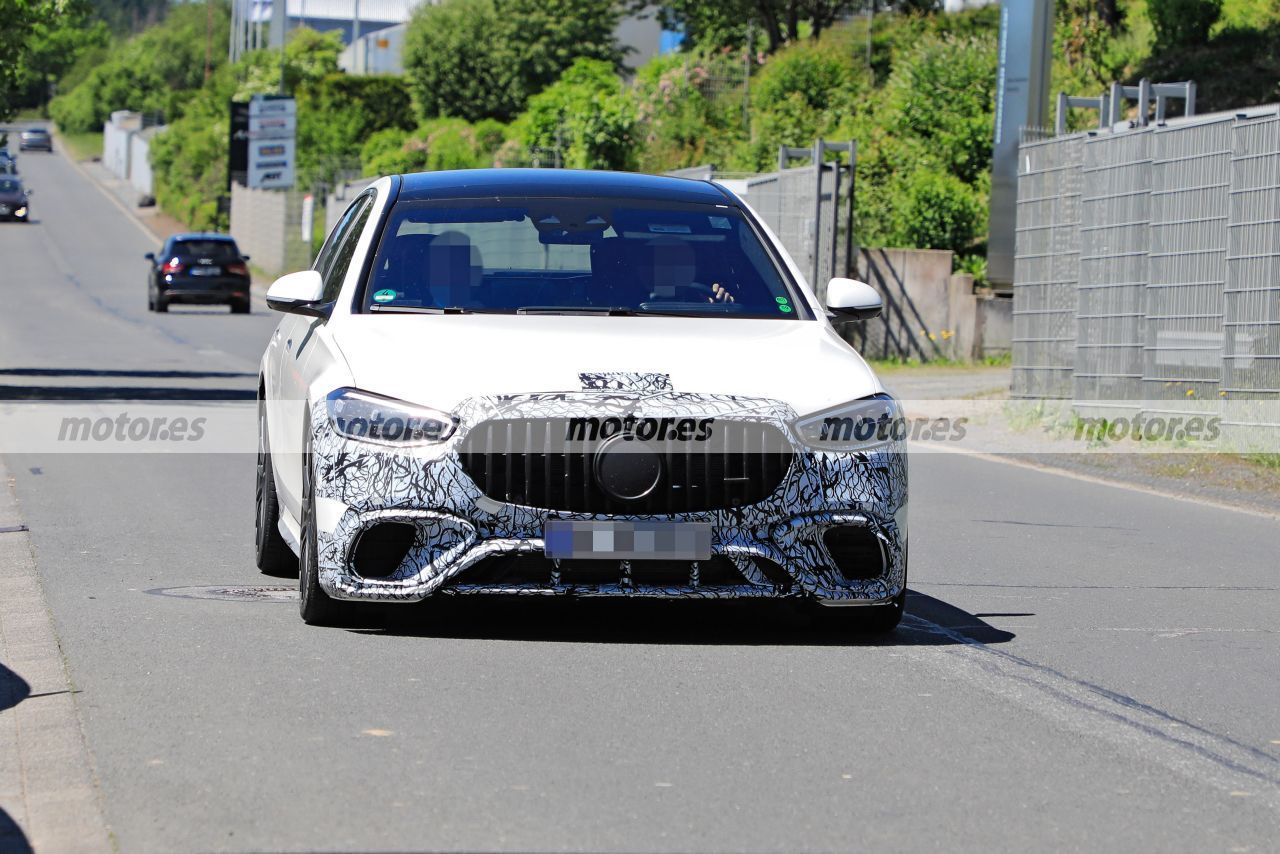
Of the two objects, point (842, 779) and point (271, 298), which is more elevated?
point (271, 298)

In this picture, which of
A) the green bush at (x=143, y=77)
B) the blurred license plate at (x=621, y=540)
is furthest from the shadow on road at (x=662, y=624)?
the green bush at (x=143, y=77)

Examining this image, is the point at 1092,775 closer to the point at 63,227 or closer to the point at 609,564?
the point at 609,564

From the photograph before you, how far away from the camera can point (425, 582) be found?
714 cm

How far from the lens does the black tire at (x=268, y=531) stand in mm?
8930

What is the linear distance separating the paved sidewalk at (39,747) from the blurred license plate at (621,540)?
1608 millimetres

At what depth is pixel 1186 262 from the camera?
16875 mm

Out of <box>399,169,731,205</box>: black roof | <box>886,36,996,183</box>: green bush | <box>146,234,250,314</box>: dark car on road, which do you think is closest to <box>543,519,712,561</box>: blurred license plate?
<box>399,169,731,205</box>: black roof

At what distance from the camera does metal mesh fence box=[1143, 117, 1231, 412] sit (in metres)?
16.4

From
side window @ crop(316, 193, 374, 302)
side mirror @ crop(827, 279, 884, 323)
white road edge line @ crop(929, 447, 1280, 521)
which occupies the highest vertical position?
side window @ crop(316, 193, 374, 302)

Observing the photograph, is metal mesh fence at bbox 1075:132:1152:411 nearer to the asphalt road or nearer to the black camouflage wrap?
the asphalt road

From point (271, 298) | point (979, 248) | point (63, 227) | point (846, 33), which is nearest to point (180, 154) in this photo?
point (63, 227)

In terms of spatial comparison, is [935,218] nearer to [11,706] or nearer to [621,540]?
[621,540]

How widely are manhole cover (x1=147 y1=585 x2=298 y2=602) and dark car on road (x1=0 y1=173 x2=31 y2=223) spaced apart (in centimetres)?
8185

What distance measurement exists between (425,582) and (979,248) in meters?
24.9
